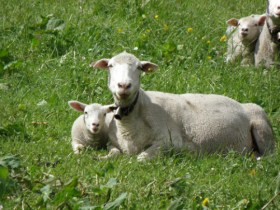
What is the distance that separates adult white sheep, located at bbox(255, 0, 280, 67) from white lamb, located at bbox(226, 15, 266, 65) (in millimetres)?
175

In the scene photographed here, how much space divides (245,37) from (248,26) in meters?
0.15

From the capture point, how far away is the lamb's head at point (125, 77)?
920 cm

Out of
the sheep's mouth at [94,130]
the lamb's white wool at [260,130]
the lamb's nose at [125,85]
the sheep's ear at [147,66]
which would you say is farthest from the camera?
the lamb's white wool at [260,130]

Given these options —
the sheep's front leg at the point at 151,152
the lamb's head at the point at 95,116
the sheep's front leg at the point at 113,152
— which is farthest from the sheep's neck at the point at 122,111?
the sheep's front leg at the point at 151,152

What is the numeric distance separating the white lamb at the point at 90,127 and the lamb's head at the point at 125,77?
0.25 m

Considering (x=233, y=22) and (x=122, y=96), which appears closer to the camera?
(x=122, y=96)

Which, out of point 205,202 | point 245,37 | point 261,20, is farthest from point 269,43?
point 205,202

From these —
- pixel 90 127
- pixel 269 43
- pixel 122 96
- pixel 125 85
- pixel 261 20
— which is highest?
pixel 125 85

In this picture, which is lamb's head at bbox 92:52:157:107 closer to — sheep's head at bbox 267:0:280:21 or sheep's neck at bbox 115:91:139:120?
sheep's neck at bbox 115:91:139:120

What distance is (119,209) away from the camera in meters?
7.43

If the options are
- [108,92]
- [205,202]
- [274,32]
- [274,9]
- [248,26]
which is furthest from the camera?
[248,26]

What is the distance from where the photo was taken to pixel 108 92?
1120 centimetres

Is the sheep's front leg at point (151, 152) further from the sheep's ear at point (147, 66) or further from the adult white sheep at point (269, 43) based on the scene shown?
the adult white sheep at point (269, 43)

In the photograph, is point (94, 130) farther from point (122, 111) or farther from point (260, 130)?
point (260, 130)
